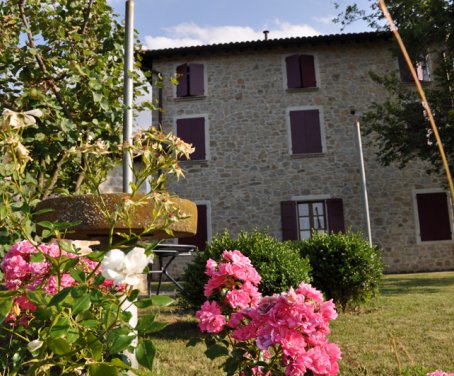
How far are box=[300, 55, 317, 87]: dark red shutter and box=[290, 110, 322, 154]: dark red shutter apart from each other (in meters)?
0.90

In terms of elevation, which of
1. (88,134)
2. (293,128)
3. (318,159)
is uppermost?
(293,128)

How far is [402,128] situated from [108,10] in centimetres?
833

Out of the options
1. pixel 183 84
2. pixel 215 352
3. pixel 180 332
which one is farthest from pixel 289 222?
pixel 215 352

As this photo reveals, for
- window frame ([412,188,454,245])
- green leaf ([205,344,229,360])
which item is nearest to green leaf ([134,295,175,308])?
green leaf ([205,344,229,360])

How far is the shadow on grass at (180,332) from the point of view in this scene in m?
4.65

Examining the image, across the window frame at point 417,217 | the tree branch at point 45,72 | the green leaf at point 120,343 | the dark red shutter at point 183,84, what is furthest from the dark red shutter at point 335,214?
the green leaf at point 120,343

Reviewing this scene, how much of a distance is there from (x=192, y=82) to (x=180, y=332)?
1022 centimetres

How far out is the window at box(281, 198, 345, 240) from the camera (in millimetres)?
12742

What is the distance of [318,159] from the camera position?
13203mm

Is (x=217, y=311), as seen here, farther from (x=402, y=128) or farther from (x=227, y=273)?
(x=402, y=128)

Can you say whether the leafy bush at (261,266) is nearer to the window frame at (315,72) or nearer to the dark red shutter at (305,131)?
the dark red shutter at (305,131)

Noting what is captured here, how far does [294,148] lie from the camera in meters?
13.3

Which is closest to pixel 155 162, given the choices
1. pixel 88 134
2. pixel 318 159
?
pixel 88 134

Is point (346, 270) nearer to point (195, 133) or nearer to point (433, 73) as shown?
point (433, 73)
